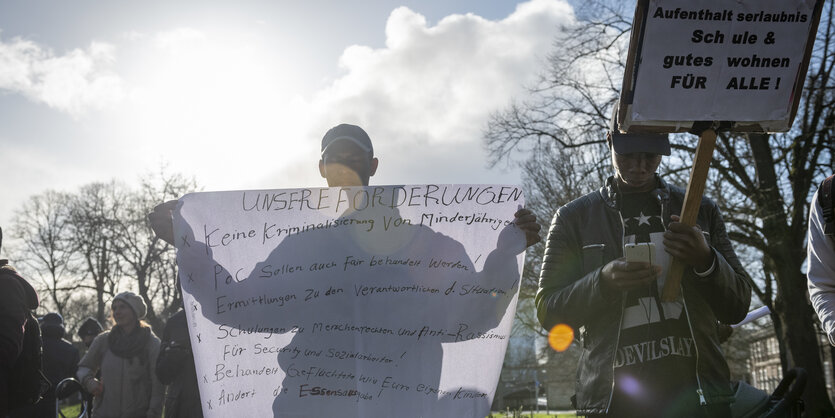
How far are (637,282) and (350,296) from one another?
0.98m

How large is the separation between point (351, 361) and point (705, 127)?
1430 mm

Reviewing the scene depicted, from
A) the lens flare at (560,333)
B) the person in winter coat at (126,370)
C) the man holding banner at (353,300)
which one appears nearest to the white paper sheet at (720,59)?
the man holding banner at (353,300)

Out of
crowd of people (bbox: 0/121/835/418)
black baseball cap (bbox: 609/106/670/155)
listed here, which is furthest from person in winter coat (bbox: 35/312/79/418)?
black baseball cap (bbox: 609/106/670/155)

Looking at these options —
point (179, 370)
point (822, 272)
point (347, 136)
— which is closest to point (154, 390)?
point (179, 370)

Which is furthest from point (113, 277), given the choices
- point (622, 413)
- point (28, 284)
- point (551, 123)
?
point (622, 413)

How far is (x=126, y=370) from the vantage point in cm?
613

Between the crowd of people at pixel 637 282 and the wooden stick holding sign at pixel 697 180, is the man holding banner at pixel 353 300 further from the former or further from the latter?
the wooden stick holding sign at pixel 697 180

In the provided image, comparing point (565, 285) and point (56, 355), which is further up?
point (56, 355)

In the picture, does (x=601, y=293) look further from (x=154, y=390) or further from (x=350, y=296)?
(x=154, y=390)

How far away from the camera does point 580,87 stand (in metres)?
17.0

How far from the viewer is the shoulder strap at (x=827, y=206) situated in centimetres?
222

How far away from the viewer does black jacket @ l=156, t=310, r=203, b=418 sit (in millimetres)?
3893

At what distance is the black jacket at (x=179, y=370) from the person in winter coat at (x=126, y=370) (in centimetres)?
194

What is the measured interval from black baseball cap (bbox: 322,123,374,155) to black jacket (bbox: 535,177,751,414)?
838 millimetres
